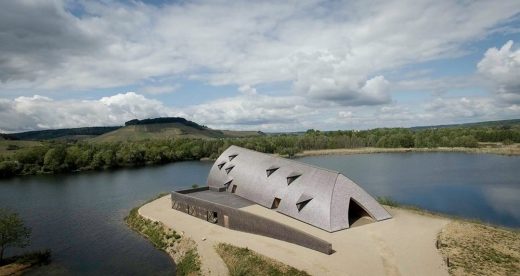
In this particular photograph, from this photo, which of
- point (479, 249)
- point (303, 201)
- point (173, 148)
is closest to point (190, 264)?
point (303, 201)

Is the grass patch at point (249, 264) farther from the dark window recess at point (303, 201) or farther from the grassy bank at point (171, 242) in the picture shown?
the dark window recess at point (303, 201)

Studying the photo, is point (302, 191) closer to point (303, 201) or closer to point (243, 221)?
point (303, 201)

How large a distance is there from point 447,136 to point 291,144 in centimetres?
6565

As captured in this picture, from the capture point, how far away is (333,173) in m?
37.2

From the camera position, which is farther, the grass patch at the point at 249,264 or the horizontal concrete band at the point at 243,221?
the horizontal concrete band at the point at 243,221

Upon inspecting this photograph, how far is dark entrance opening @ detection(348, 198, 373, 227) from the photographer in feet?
116

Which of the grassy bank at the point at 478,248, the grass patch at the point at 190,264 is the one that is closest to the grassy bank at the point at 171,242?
the grass patch at the point at 190,264

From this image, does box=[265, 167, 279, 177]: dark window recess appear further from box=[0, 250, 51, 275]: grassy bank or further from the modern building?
box=[0, 250, 51, 275]: grassy bank

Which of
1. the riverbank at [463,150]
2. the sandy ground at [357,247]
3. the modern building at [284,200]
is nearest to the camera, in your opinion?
the sandy ground at [357,247]

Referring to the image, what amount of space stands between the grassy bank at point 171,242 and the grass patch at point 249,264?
2573mm

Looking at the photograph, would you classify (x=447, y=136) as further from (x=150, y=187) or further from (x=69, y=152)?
(x=69, y=152)

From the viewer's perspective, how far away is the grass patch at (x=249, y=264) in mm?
26156

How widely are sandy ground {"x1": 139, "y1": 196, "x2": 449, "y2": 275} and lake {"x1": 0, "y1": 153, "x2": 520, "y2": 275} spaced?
16.8ft

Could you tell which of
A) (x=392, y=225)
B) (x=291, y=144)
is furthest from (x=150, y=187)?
(x=291, y=144)
